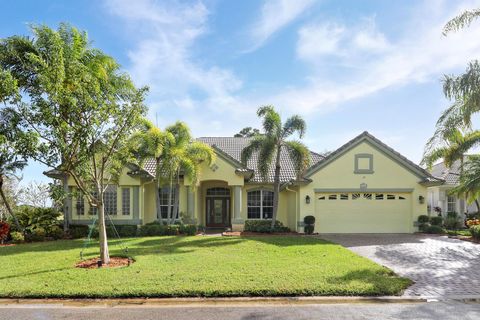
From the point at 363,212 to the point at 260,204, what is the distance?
6074mm

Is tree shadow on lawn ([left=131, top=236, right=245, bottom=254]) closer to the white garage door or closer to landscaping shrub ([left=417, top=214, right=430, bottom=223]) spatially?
the white garage door

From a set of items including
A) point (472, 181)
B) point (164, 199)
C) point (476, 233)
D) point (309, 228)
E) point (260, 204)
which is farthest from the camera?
point (260, 204)

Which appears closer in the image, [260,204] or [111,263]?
[111,263]

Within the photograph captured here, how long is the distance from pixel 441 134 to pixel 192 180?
13256 mm

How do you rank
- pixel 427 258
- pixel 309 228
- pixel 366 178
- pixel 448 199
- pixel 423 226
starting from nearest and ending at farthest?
pixel 427 258 < pixel 309 228 < pixel 423 226 < pixel 366 178 < pixel 448 199

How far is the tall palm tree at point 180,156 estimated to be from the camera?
18.5 m

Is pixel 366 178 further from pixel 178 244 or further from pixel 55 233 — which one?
pixel 55 233

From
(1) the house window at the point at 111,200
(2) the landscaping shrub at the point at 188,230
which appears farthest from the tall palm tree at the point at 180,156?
(1) the house window at the point at 111,200

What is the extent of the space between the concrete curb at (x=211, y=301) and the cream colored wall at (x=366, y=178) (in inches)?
499

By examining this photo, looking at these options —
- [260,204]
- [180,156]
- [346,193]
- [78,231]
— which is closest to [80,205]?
[78,231]

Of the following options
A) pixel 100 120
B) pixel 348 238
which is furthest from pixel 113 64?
pixel 348 238

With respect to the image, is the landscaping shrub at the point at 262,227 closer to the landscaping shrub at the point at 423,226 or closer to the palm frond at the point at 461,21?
the landscaping shrub at the point at 423,226

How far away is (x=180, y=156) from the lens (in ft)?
61.3

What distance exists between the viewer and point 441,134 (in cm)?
1944
